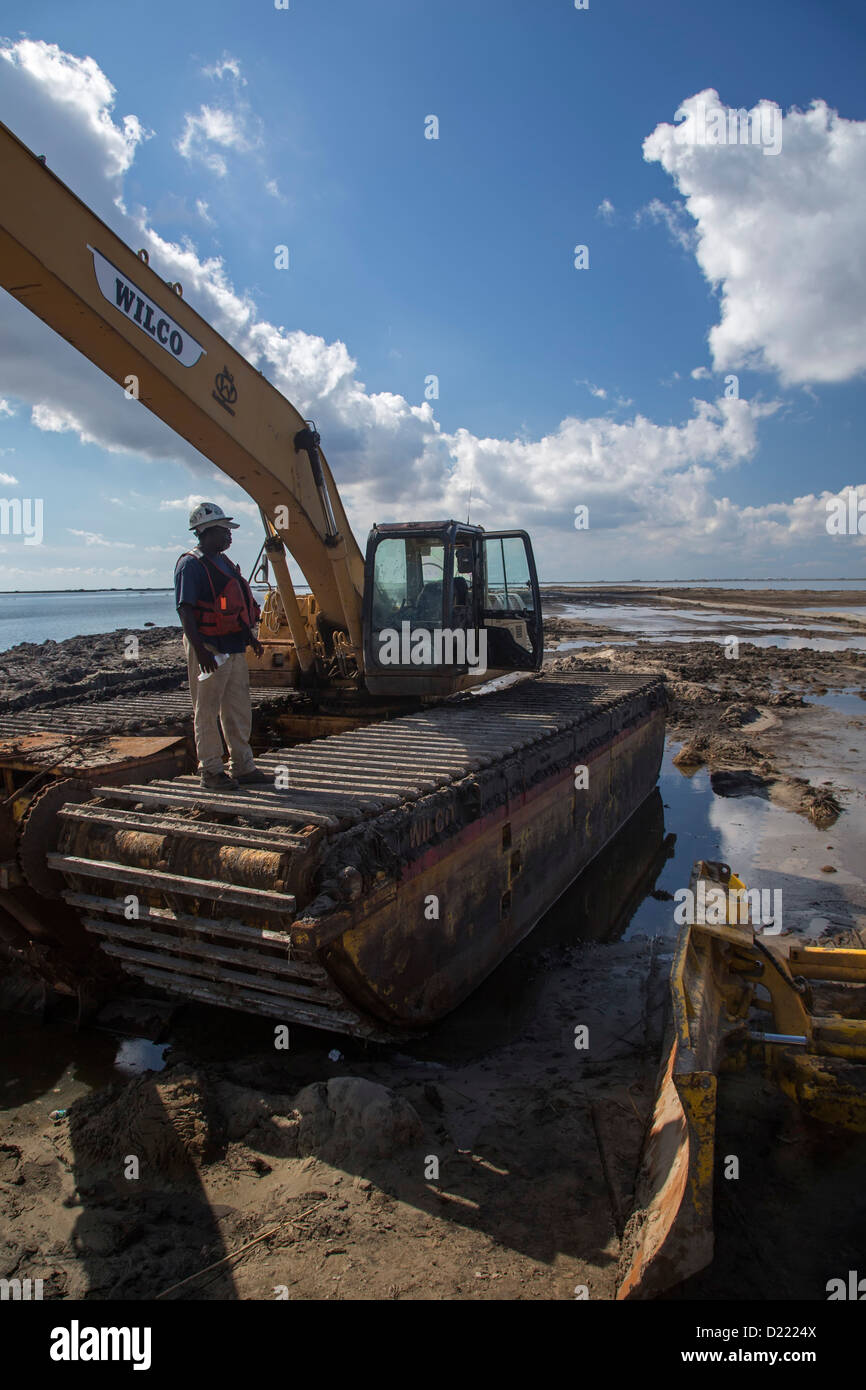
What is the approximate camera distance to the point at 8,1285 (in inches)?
112

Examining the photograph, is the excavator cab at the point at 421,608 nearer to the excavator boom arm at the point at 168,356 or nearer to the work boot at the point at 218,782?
the excavator boom arm at the point at 168,356

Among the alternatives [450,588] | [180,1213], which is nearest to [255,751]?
[450,588]

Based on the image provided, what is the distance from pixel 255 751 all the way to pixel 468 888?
3.14 meters

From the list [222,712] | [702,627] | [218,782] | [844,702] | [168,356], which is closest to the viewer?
[218,782]

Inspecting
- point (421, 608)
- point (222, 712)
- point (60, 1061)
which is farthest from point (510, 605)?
point (60, 1061)

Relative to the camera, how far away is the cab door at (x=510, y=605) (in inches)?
328

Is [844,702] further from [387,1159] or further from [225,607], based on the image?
[387,1159]

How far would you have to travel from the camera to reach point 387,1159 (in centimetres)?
332

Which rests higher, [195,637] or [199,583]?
[199,583]

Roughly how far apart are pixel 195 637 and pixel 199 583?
1.05 feet

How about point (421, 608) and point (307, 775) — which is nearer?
point (307, 775)

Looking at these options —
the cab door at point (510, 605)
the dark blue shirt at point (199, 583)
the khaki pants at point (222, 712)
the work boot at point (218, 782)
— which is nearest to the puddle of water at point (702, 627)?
the cab door at point (510, 605)

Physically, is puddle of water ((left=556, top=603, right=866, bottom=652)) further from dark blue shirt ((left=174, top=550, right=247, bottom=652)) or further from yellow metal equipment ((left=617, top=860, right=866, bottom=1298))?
yellow metal equipment ((left=617, top=860, right=866, bottom=1298))

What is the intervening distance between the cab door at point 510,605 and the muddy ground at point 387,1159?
3756 mm
